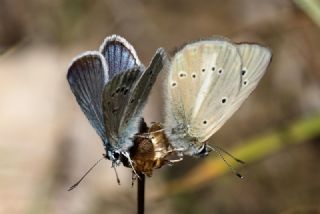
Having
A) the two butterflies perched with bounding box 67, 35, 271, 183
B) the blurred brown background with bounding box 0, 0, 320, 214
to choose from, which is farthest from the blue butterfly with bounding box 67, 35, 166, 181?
the blurred brown background with bounding box 0, 0, 320, 214

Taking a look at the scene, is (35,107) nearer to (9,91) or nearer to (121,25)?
(9,91)

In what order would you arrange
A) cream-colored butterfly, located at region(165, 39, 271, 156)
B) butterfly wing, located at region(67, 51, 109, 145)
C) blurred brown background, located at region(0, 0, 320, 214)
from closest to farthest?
butterfly wing, located at region(67, 51, 109, 145)
cream-colored butterfly, located at region(165, 39, 271, 156)
blurred brown background, located at region(0, 0, 320, 214)

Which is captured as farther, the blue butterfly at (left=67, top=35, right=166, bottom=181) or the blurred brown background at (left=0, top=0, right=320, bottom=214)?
the blurred brown background at (left=0, top=0, right=320, bottom=214)

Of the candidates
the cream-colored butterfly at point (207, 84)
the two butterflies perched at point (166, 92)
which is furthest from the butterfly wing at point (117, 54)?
the cream-colored butterfly at point (207, 84)

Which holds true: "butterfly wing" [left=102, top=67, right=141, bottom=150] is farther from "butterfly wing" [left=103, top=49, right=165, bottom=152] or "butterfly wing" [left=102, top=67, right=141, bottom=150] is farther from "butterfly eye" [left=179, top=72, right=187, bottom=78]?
"butterfly eye" [left=179, top=72, right=187, bottom=78]

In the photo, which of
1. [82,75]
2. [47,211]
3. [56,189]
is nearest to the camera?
[82,75]

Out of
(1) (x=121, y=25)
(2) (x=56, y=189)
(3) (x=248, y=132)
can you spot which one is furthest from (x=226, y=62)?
(1) (x=121, y=25)
